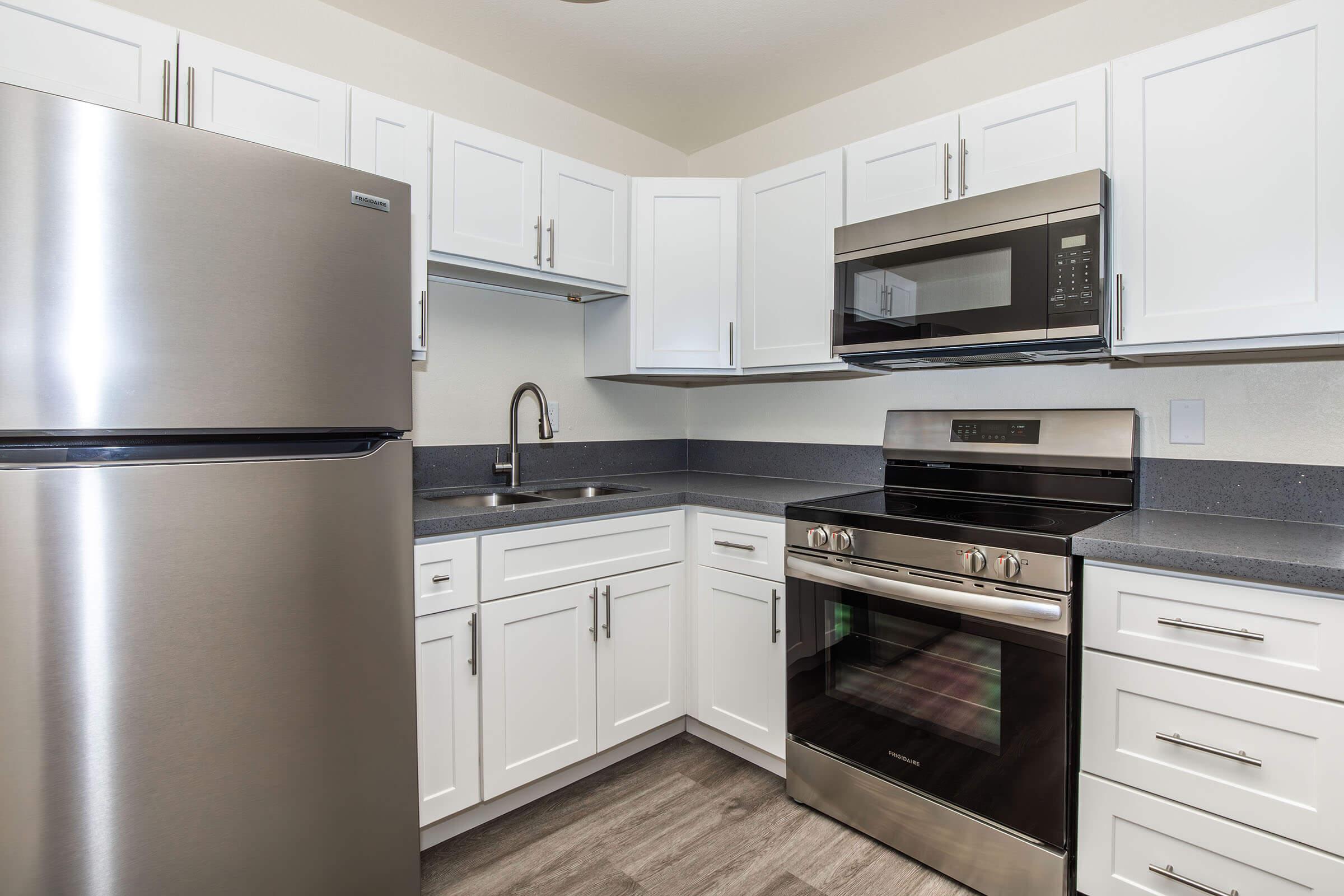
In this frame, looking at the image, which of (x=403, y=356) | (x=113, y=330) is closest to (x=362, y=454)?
(x=403, y=356)

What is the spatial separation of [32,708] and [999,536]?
187cm

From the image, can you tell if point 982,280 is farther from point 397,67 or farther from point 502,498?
point 397,67

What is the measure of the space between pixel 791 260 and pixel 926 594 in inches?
50.7

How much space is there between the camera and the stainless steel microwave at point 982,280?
1.72m

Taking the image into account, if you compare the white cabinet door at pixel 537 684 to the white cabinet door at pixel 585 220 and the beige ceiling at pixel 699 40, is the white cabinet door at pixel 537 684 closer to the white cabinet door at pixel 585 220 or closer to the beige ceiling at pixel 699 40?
the white cabinet door at pixel 585 220

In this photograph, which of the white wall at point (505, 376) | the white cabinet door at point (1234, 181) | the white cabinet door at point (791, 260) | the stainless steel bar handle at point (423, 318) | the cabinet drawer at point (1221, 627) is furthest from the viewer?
the white wall at point (505, 376)

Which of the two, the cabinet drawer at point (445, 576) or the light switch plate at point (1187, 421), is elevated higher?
the light switch plate at point (1187, 421)

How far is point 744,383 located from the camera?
3025 millimetres

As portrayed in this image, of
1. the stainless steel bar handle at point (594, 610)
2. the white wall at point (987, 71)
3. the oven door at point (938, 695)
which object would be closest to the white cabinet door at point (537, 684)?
the stainless steel bar handle at point (594, 610)

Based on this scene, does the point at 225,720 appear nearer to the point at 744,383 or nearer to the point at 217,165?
the point at 217,165

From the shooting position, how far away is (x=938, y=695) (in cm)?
171

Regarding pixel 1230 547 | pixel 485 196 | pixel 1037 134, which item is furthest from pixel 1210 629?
pixel 485 196

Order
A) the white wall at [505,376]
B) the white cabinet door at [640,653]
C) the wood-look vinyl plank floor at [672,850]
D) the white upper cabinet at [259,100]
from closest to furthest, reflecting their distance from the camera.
Result: the white upper cabinet at [259,100] → the wood-look vinyl plank floor at [672,850] → the white cabinet door at [640,653] → the white wall at [505,376]

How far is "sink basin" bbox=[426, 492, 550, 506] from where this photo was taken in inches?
96.1
